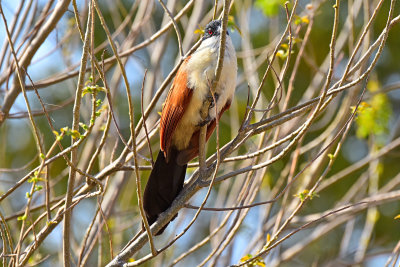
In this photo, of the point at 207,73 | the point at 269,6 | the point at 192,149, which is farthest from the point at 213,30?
the point at 269,6

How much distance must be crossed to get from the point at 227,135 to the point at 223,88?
4.48 metres

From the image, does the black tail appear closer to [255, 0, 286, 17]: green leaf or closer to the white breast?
the white breast

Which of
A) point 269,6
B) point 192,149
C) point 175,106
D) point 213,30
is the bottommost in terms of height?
point 192,149

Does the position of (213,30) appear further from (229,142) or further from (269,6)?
(269,6)

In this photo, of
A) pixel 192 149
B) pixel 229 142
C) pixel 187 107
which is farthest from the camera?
pixel 192 149

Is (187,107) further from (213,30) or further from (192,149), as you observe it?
(213,30)

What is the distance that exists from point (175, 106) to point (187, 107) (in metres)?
0.07

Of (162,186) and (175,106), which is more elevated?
(175,106)

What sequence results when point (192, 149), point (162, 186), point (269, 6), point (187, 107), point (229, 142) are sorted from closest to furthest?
point (229, 142) < point (162, 186) < point (187, 107) < point (192, 149) < point (269, 6)

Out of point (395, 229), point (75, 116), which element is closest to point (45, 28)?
point (75, 116)

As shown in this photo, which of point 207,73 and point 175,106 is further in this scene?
point 175,106

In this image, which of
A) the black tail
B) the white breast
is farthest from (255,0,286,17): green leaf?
the black tail

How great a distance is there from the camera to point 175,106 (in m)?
3.42

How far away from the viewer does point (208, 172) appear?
283 centimetres
